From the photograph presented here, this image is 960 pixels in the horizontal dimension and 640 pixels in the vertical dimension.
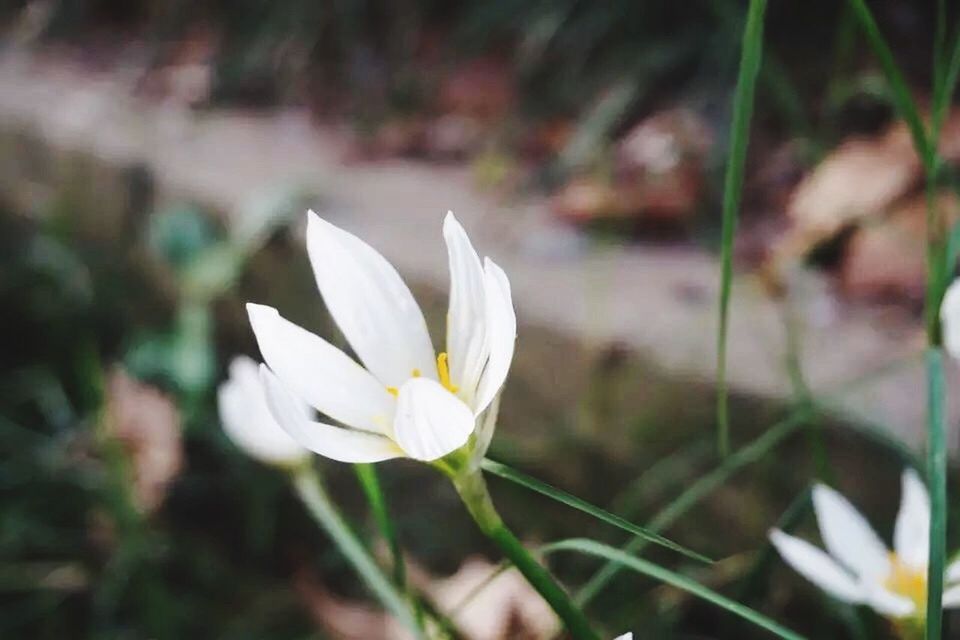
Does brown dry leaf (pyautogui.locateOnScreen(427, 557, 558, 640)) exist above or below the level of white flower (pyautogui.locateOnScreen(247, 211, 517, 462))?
below

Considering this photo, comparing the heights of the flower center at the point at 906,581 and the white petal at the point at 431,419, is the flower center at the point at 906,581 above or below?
below

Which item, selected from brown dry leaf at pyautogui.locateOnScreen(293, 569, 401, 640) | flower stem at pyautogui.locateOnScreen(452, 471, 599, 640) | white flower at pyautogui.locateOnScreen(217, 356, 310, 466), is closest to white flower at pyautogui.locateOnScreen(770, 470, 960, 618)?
flower stem at pyautogui.locateOnScreen(452, 471, 599, 640)

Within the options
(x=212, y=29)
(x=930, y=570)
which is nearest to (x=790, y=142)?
(x=930, y=570)

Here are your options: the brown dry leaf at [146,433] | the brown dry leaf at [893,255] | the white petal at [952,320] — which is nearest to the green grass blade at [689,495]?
the white petal at [952,320]

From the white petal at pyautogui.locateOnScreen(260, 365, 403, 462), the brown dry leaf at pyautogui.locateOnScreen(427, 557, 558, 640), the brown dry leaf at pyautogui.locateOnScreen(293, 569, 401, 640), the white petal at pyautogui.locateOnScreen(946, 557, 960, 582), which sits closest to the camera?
the white petal at pyautogui.locateOnScreen(260, 365, 403, 462)

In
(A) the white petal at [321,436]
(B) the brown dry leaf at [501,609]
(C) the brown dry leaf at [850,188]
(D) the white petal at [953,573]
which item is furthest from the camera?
(C) the brown dry leaf at [850,188]

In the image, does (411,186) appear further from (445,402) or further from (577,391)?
(445,402)

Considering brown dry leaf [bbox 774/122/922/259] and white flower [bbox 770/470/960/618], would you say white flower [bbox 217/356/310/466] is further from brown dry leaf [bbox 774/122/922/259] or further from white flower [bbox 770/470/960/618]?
brown dry leaf [bbox 774/122/922/259]

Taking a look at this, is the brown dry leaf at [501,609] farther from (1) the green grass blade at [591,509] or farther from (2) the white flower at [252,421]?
(1) the green grass blade at [591,509]
